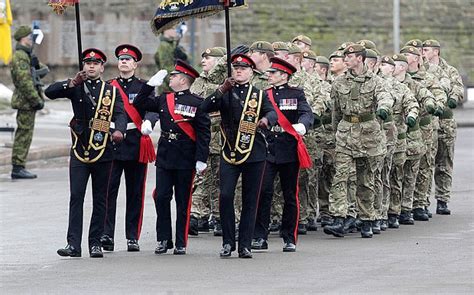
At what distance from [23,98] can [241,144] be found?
8.81 metres

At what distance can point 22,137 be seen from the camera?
21812mm

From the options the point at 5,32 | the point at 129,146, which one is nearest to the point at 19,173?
the point at 5,32

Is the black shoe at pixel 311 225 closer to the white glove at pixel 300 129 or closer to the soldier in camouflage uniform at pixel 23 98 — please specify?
the white glove at pixel 300 129

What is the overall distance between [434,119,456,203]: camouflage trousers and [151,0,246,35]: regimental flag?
441cm

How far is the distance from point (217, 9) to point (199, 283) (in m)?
3.23

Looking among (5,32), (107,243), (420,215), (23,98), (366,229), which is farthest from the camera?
(5,32)

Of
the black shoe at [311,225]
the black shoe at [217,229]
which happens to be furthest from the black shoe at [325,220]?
the black shoe at [217,229]

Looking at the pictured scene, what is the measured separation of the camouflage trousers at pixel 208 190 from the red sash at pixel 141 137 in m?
1.46

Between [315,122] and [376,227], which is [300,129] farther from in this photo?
[376,227]

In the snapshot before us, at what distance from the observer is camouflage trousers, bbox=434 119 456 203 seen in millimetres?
17797

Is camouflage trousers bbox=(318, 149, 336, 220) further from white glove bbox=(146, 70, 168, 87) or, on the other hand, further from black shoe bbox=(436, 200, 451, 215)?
white glove bbox=(146, 70, 168, 87)

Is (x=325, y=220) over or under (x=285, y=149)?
under

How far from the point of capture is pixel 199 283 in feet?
39.0

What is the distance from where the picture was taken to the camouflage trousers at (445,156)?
701 inches
